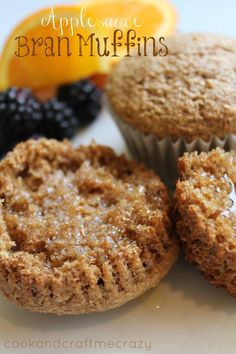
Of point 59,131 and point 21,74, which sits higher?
point 21,74

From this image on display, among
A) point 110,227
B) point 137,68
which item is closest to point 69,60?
point 137,68

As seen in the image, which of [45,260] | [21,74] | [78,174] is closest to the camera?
[45,260]

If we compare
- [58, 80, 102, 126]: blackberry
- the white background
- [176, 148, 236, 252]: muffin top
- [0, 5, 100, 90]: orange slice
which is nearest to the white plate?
the white background

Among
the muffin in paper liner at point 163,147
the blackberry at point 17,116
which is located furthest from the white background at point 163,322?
the blackberry at point 17,116

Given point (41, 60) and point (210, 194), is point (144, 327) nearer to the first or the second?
point (210, 194)

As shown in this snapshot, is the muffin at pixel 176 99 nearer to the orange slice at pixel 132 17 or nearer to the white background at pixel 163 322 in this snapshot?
the orange slice at pixel 132 17

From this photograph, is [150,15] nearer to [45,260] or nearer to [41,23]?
[41,23]

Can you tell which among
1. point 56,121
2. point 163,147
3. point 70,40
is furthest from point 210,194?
point 70,40
